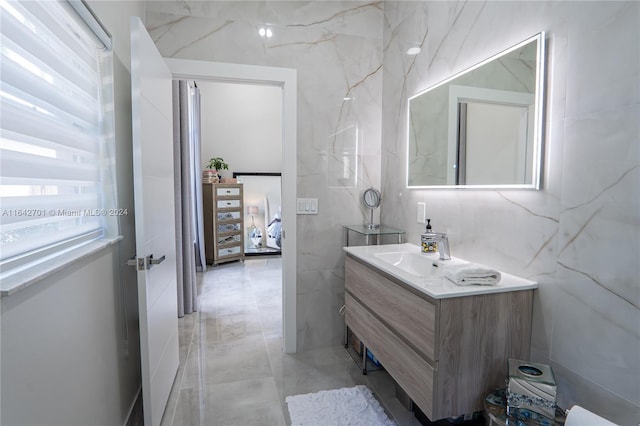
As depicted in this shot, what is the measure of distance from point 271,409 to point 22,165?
1765mm

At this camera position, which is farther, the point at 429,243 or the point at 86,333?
the point at 429,243

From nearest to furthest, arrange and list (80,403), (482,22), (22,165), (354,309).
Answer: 1. (22,165)
2. (80,403)
3. (482,22)
4. (354,309)

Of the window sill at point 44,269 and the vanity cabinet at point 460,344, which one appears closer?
the window sill at point 44,269

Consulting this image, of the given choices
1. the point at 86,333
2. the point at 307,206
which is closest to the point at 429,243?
the point at 307,206

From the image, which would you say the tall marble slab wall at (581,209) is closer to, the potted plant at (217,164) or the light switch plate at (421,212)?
the light switch plate at (421,212)

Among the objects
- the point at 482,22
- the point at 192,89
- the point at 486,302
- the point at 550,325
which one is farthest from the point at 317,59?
the point at 192,89

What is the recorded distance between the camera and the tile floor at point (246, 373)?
76.6 inches

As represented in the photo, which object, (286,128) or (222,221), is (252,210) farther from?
(286,128)

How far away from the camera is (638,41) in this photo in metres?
1.06

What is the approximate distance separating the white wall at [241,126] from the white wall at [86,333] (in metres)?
4.01

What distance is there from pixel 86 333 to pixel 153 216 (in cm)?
66

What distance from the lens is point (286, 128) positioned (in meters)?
2.52

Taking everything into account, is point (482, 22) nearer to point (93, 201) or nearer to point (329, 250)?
point (329, 250)

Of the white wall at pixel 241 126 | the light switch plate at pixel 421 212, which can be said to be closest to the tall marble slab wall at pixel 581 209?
the light switch plate at pixel 421 212
